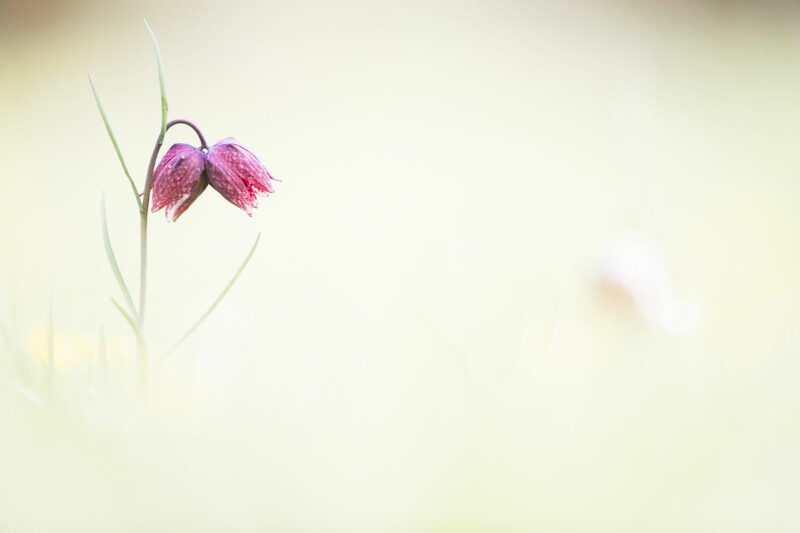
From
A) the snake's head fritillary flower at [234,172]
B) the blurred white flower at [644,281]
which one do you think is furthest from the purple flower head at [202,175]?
the blurred white flower at [644,281]

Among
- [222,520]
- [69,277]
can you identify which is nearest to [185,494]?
[222,520]

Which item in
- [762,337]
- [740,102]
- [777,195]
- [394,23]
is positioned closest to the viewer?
[762,337]

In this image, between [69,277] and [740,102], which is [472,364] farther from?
[740,102]

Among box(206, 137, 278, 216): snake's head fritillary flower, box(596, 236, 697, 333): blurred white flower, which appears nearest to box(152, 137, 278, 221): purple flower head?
box(206, 137, 278, 216): snake's head fritillary flower

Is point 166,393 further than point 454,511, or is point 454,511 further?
point 166,393

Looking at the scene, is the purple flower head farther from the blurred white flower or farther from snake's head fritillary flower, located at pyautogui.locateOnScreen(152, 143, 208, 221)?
the blurred white flower

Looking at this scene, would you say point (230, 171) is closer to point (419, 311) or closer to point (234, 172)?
point (234, 172)

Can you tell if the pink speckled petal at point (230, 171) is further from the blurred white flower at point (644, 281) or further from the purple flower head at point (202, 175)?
the blurred white flower at point (644, 281)
